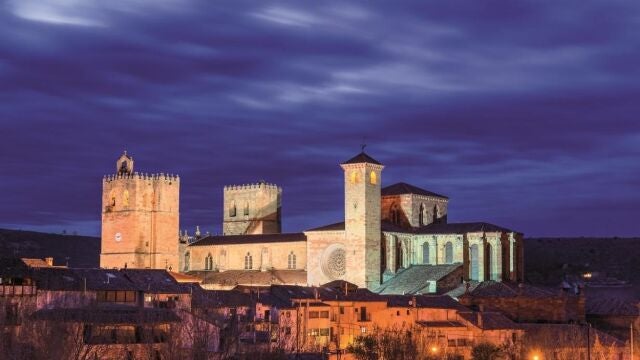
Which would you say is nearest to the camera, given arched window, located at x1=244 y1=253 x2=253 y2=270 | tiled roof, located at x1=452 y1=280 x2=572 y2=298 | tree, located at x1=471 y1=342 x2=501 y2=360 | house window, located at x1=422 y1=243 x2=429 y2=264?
tree, located at x1=471 y1=342 x2=501 y2=360

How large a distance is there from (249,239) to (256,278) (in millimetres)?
6595

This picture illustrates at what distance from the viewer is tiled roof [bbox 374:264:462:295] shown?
81.8 metres

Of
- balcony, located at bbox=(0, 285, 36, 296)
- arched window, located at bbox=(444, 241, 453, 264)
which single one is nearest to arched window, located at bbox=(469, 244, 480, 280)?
arched window, located at bbox=(444, 241, 453, 264)

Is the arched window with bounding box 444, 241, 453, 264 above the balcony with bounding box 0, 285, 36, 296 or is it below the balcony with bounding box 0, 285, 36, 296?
above

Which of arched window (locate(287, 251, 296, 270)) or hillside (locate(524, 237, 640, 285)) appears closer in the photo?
arched window (locate(287, 251, 296, 270))

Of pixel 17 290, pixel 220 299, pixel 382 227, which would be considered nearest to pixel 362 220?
pixel 382 227

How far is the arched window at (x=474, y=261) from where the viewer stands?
8534 cm

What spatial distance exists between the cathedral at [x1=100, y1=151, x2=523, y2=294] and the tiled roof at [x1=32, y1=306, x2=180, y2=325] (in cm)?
3341

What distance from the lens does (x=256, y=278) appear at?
298ft

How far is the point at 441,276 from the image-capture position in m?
81.9

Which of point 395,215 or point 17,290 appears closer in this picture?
point 17,290

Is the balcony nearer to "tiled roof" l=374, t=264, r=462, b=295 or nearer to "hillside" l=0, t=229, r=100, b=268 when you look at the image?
"tiled roof" l=374, t=264, r=462, b=295

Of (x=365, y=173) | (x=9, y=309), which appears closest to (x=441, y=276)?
(x=365, y=173)

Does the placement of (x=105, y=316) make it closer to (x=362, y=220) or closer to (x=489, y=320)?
(x=489, y=320)
